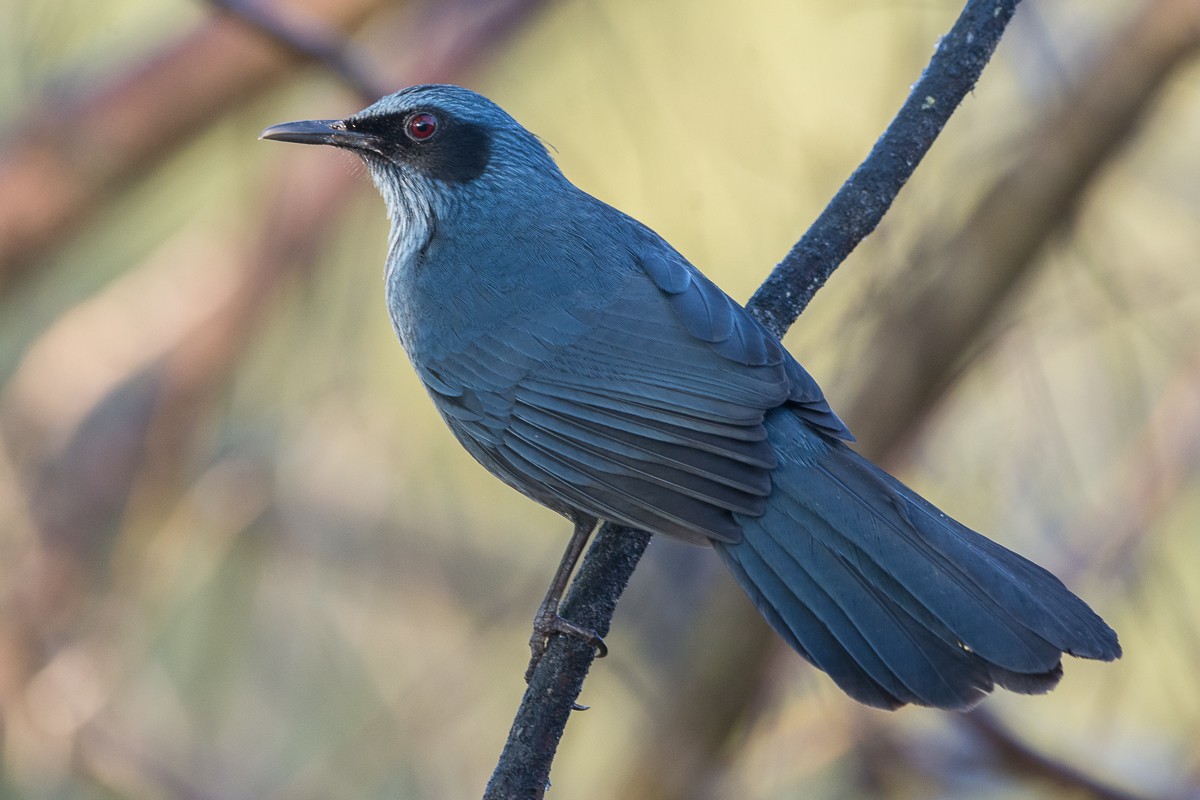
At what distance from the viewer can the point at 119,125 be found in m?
6.00

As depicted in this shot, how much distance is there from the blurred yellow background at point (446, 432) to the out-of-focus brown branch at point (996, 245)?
2 cm

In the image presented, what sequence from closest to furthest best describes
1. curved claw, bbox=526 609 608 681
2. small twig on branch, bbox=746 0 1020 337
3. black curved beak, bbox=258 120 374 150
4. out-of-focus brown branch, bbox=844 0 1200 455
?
curved claw, bbox=526 609 608 681
small twig on branch, bbox=746 0 1020 337
black curved beak, bbox=258 120 374 150
out-of-focus brown branch, bbox=844 0 1200 455

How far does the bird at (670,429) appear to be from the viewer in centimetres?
285

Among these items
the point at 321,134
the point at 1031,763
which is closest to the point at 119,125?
the point at 321,134

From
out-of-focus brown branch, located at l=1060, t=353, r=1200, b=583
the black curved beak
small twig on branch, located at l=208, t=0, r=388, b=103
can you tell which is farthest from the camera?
out-of-focus brown branch, located at l=1060, t=353, r=1200, b=583

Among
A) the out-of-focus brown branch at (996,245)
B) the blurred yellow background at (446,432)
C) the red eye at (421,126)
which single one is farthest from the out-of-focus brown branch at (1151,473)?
the red eye at (421,126)

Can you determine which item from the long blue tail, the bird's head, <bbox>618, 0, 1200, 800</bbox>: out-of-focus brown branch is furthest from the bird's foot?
<bbox>618, 0, 1200, 800</bbox>: out-of-focus brown branch

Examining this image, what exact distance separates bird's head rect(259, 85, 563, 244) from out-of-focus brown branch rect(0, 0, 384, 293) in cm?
195

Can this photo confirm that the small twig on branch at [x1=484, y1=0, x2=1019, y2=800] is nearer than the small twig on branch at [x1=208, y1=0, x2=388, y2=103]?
Yes

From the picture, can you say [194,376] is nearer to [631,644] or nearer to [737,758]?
[631,644]

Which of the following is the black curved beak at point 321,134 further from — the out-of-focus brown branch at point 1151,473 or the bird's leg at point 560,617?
the out-of-focus brown branch at point 1151,473

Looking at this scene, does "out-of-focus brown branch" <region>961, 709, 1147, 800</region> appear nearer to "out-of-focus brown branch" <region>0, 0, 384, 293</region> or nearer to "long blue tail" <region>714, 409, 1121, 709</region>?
"long blue tail" <region>714, 409, 1121, 709</region>

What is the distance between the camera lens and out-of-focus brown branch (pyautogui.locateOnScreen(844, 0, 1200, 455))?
191 inches

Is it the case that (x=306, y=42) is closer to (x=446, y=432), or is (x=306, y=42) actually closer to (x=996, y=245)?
(x=446, y=432)
